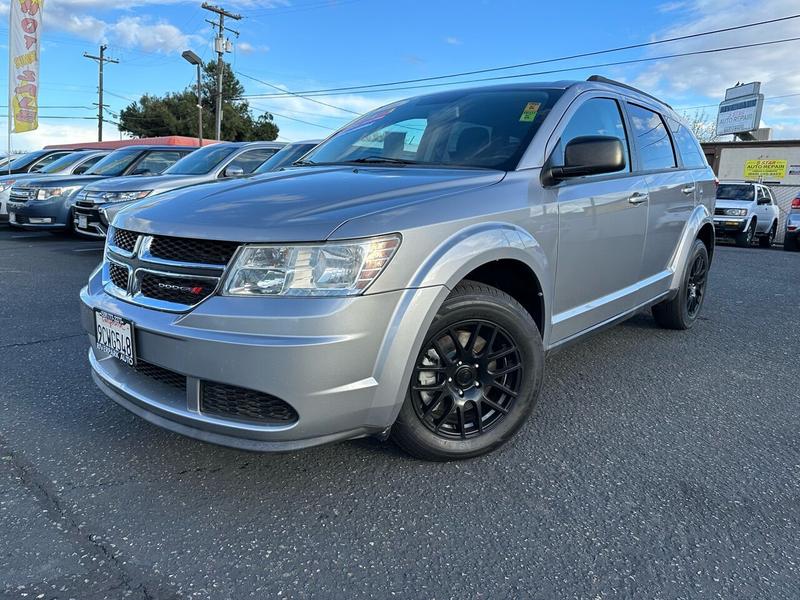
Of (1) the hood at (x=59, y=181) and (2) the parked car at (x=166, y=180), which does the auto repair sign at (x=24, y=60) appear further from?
(2) the parked car at (x=166, y=180)

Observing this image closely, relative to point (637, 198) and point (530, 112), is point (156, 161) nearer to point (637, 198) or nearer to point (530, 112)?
point (530, 112)

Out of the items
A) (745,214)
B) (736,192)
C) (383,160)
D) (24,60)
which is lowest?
(745,214)

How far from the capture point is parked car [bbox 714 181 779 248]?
1511cm

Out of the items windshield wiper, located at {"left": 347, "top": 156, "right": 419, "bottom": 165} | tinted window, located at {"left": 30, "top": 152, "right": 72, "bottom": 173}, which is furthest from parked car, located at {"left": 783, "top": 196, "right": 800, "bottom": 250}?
tinted window, located at {"left": 30, "top": 152, "right": 72, "bottom": 173}

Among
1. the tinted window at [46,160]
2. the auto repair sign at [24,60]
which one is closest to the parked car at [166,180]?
the tinted window at [46,160]

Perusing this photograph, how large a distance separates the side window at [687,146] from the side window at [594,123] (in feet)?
3.51

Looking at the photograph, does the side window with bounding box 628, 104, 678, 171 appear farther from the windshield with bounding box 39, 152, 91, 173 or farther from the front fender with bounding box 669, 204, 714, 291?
the windshield with bounding box 39, 152, 91, 173

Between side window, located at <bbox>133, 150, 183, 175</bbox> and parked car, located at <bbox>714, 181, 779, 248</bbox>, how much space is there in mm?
12147

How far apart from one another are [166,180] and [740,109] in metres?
37.6

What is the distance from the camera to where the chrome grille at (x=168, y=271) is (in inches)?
82.9

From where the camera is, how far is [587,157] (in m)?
2.76

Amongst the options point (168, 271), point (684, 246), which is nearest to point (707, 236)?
point (684, 246)

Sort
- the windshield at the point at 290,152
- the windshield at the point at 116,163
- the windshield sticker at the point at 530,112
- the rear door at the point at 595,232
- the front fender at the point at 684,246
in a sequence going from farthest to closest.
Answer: the windshield at the point at 116,163 → the windshield at the point at 290,152 → the front fender at the point at 684,246 → the windshield sticker at the point at 530,112 → the rear door at the point at 595,232

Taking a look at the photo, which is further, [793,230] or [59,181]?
[793,230]
